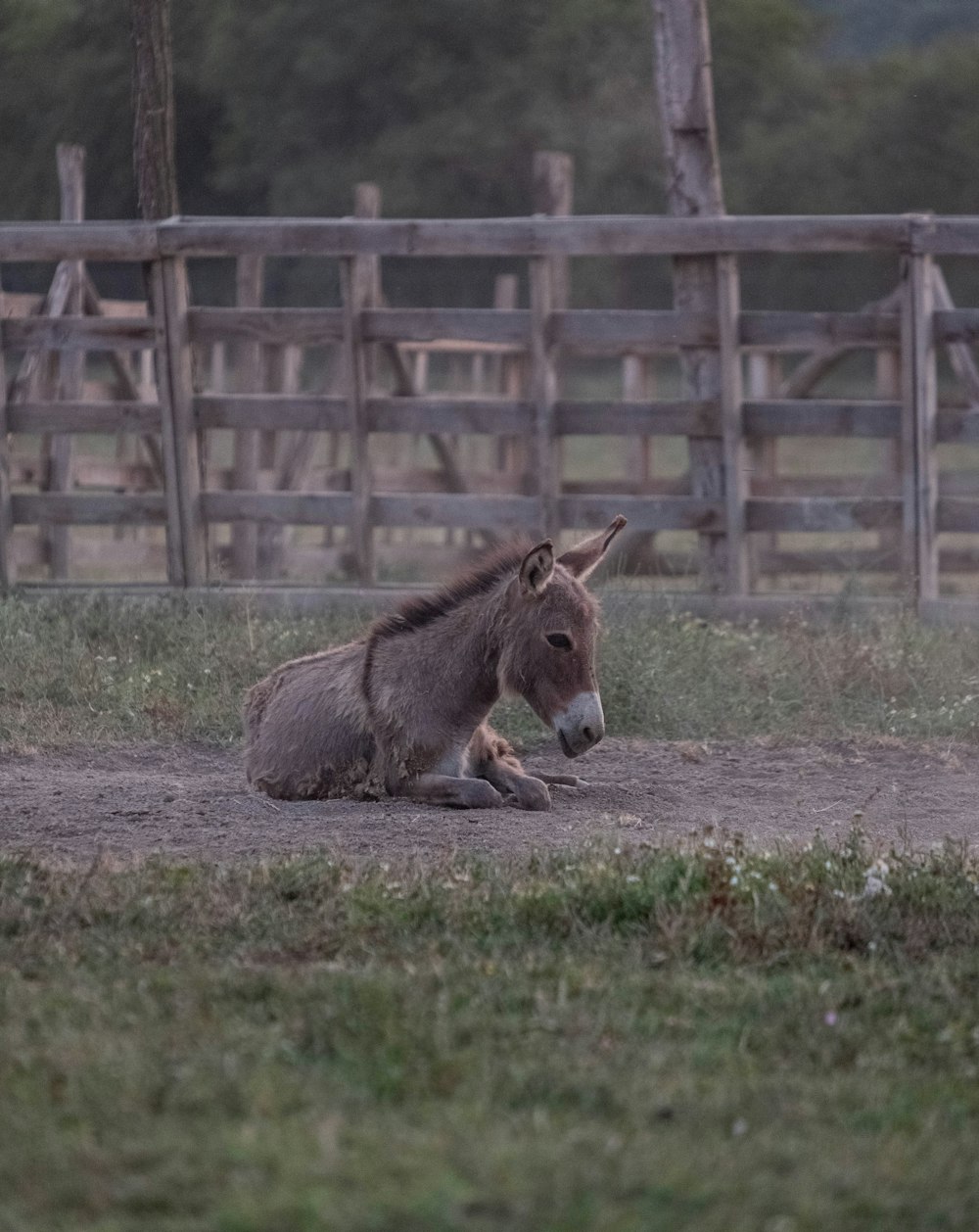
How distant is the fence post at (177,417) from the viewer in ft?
42.4

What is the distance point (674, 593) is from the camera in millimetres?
12133

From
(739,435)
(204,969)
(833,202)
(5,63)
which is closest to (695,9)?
(739,435)

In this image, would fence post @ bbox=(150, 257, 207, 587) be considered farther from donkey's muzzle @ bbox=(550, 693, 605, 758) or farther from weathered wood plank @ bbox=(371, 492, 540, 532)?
donkey's muzzle @ bbox=(550, 693, 605, 758)

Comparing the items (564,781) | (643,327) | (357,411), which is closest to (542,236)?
(643,327)

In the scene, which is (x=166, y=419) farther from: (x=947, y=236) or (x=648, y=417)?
(x=947, y=236)

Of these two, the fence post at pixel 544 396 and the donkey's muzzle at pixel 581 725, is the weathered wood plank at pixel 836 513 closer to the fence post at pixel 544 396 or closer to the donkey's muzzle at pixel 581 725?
the fence post at pixel 544 396

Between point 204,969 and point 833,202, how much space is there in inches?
1315

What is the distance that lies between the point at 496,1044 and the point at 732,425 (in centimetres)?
801

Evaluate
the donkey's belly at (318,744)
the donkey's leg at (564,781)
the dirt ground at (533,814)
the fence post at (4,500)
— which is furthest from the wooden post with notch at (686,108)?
the donkey's belly at (318,744)

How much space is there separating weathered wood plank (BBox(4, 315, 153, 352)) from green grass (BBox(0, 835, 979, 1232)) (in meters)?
7.41

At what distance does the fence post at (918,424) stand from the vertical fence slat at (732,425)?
38.8 inches

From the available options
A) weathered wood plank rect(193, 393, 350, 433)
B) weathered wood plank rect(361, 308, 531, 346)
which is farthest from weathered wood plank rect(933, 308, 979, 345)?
weathered wood plank rect(193, 393, 350, 433)

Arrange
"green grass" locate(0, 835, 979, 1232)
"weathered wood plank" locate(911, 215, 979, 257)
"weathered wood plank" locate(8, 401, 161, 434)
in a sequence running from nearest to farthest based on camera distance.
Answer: "green grass" locate(0, 835, 979, 1232) → "weathered wood plank" locate(911, 215, 979, 257) → "weathered wood plank" locate(8, 401, 161, 434)

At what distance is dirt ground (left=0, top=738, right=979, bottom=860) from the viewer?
711cm
